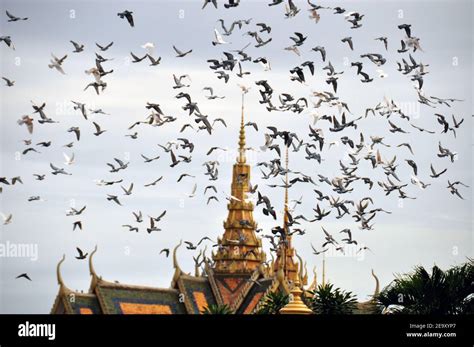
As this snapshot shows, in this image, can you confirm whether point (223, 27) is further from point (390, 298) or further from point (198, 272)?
point (198, 272)

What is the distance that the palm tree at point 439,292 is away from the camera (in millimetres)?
51562

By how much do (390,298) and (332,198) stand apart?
819 centimetres

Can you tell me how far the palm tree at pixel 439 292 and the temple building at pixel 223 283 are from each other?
40.8 meters

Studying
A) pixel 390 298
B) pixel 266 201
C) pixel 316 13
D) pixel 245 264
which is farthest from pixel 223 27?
pixel 245 264

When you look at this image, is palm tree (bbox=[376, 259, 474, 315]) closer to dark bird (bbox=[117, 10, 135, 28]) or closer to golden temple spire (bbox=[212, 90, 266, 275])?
dark bird (bbox=[117, 10, 135, 28])

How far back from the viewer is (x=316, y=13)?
179 feet

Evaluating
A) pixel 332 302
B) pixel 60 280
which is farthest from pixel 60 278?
Result: pixel 332 302

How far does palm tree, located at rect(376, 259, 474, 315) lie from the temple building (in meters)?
40.8

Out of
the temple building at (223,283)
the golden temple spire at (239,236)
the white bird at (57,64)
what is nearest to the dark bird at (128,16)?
the white bird at (57,64)

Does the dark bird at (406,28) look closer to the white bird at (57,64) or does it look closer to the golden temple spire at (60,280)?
the white bird at (57,64)

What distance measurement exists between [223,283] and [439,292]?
2293 inches

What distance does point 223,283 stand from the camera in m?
109

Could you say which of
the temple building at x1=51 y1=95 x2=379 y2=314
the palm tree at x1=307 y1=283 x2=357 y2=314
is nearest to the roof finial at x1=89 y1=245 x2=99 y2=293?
the temple building at x1=51 y1=95 x2=379 y2=314

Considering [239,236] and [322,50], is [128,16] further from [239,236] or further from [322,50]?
[239,236]
